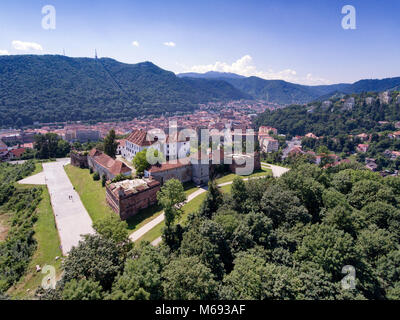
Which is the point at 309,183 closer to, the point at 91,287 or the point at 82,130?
the point at 91,287

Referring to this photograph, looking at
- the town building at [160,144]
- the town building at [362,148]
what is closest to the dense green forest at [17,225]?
the town building at [160,144]

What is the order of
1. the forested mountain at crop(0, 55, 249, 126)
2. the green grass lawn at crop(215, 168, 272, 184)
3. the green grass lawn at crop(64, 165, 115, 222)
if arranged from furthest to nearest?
the forested mountain at crop(0, 55, 249, 126) → the green grass lawn at crop(215, 168, 272, 184) → the green grass lawn at crop(64, 165, 115, 222)

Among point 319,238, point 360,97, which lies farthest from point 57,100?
point 360,97

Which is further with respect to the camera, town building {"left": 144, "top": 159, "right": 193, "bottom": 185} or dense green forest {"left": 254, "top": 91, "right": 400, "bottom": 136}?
dense green forest {"left": 254, "top": 91, "right": 400, "bottom": 136}

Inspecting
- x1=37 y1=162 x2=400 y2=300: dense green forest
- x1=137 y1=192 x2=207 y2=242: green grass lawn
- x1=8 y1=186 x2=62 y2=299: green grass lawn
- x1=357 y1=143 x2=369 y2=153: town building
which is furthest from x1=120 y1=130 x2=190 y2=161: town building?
x1=357 y1=143 x2=369 y2=153: town building

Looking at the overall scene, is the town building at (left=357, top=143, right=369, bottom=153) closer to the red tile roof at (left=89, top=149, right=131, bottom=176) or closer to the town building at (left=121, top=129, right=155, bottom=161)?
the town building at (left=121, top=129, right=155, bottom=161)

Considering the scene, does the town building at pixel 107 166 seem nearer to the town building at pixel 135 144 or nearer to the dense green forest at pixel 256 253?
the town building at pixel 135 144

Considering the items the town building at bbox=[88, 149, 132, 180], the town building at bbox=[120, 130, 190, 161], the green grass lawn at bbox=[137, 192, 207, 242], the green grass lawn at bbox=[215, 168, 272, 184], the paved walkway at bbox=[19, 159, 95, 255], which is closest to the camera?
the green grass lawn at bbox=[137, 192, 207, 242]
